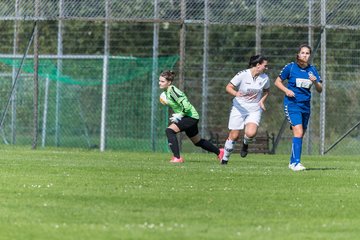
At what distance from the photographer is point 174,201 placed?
12570mm

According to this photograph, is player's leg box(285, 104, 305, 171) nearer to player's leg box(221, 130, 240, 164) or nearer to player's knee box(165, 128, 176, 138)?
player's leg box(221, 130, 240, 164)

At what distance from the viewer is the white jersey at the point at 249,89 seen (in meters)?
20.4

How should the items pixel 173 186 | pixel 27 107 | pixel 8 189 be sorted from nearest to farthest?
pixel 8 189, pixel 173 186, pixel 27 107

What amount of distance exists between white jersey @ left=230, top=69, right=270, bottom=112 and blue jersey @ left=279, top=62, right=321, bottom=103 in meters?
1.45

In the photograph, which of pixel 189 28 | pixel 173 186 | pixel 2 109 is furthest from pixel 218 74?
pixel 173 186

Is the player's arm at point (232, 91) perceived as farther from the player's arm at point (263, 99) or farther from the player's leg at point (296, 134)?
the player's leg at point (296, 134)

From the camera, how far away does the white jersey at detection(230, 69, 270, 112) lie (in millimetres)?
20438

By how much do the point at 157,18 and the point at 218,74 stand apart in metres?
2.79

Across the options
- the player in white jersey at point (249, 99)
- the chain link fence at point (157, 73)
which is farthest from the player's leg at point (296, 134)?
the chain link fence at point (157, 73)

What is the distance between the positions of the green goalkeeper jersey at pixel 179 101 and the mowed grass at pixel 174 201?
1.90 metres

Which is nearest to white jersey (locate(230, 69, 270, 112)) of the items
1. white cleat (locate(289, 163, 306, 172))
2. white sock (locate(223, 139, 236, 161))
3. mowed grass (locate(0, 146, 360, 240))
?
white sock (locate(223, 139, 236, 161))

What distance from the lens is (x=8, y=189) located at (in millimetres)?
13719

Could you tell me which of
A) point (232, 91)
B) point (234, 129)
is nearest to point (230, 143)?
point (234, 129)

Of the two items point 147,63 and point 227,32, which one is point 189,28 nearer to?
point 227,32
